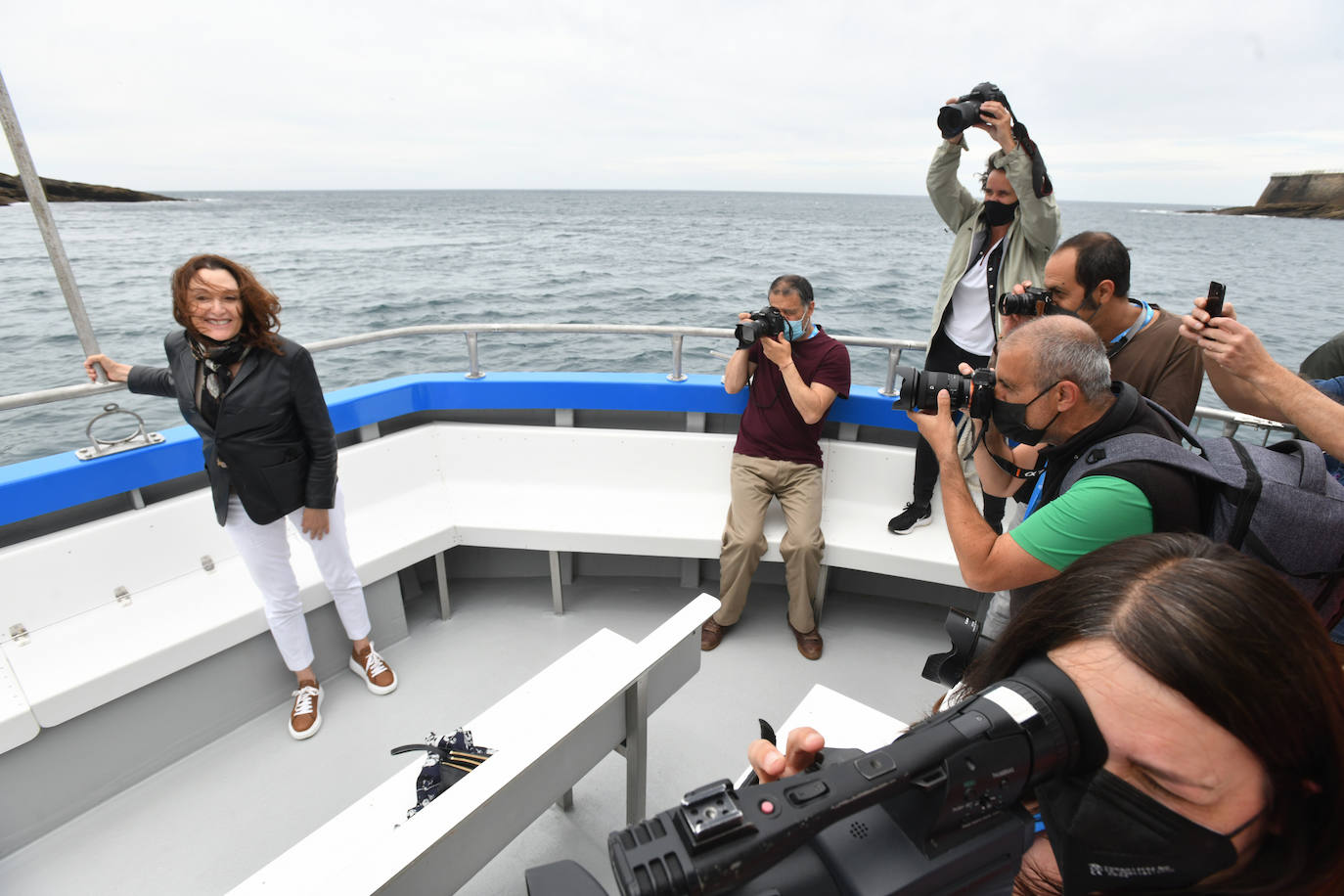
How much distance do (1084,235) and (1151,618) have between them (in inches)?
65.6

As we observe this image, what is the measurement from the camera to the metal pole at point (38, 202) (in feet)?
5.90

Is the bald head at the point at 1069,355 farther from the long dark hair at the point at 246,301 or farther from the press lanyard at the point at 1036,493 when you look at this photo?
the long dark hair at the point at 246,301

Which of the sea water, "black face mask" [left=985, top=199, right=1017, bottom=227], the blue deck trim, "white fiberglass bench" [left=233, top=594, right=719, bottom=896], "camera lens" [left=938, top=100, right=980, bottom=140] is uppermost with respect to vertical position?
"camera lens" [left=938, top=100, right=980, bottom=140]

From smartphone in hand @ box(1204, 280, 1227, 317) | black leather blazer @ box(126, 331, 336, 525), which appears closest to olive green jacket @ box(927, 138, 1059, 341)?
smartphone in hand @ box(1204, 280, 1227, 317)

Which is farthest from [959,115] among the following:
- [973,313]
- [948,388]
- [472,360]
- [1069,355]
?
[472,360]

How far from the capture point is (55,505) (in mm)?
2006

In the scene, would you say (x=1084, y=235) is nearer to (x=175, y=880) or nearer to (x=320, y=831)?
(x=320, y=831)

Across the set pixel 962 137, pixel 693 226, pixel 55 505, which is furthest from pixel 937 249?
pixel 55 505

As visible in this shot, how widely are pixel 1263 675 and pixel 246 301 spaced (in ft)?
7.16

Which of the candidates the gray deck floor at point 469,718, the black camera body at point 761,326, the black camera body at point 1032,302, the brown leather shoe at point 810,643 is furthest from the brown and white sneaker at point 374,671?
the black camera body at point 1032,302

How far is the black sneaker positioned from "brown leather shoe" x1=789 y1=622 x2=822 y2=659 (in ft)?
1.77

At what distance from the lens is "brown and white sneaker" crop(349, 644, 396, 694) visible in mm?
2301

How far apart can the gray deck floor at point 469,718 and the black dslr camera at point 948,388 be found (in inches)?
50.7

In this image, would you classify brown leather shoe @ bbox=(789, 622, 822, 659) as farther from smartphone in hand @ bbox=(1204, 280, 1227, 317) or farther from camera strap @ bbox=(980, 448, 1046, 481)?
smartphone in hand @ bbox=(1204, 280, 1227, 317)
